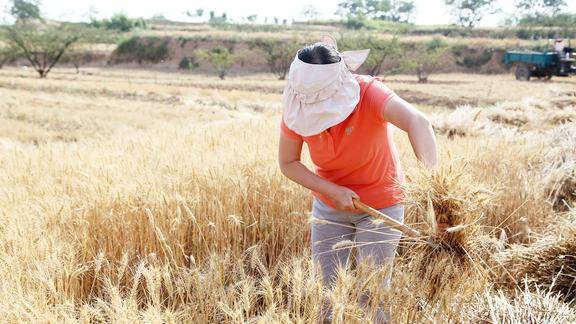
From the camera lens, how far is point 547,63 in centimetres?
2230

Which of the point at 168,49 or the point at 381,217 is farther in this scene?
the point at 168,49

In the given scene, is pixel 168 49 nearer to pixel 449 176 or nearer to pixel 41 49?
pixel 41 49

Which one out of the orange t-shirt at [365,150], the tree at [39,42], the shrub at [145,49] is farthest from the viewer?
the shrub at [145,49]

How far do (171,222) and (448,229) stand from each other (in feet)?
4.81

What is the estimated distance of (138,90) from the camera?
21.7m

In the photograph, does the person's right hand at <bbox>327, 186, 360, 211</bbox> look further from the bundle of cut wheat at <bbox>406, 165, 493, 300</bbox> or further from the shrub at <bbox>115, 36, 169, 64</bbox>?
the shrub at <bbox>115, 36, 169, 64</bbox>

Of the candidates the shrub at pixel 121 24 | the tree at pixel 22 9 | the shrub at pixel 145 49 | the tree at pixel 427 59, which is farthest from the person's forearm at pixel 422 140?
the tree at pixel 22 9

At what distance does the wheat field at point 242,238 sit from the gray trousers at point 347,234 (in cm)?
11

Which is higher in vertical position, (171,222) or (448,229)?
(448,229)

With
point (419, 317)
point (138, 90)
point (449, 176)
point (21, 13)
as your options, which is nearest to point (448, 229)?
point (449, 176)

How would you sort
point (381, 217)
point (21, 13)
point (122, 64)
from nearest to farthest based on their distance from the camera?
point (381, 217) < point (122, 64) < point (21, 13)

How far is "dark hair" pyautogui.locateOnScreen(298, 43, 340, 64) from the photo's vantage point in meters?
1.89

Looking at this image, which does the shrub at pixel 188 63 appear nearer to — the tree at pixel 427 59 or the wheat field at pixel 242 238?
the tree at pixel 427 59

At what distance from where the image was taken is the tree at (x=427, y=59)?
111 feet
